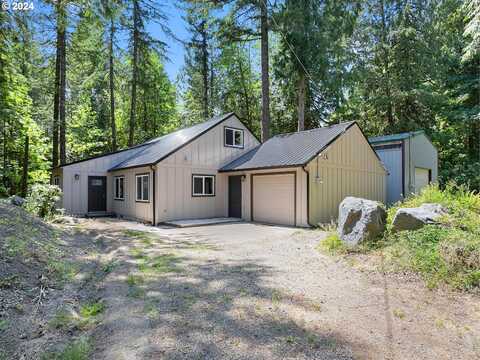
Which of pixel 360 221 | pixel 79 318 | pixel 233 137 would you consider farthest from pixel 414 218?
pixel 233 137

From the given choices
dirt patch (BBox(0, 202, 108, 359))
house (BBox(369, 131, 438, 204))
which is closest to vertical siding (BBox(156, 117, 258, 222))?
dirt patch (BBox(0, 202, 108, 359))

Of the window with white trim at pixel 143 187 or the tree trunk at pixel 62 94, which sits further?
the tree trunk at pixel 62 94

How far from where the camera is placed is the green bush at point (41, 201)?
33.8 ft

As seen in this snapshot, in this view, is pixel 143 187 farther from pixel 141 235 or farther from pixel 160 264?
pixel 160 264

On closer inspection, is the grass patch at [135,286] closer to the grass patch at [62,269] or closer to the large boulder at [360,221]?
the grass patch at [62,269]

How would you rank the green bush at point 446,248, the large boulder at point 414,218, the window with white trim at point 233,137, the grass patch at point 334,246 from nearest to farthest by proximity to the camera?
the green bush at point 446,248 → the large boulder at point 414,218 → the grass patch at point 334,246 → the window with white trim at point 233,137

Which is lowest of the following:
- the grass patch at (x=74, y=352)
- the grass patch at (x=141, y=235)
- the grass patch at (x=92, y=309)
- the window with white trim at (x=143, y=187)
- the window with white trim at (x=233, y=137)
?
the grass patch at (x=141, y=235)

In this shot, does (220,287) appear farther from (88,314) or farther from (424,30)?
(424,30)

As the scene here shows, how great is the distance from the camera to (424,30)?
19.9 metres

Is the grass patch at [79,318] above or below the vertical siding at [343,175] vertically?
below

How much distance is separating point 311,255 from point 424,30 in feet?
65.9

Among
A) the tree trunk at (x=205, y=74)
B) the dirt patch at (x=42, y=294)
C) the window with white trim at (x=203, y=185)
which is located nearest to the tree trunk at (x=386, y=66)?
the tree trunk at (x=205, y=74)

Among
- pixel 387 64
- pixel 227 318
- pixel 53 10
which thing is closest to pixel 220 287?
pixel 227 318

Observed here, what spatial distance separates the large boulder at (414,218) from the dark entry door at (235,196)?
311 inches
